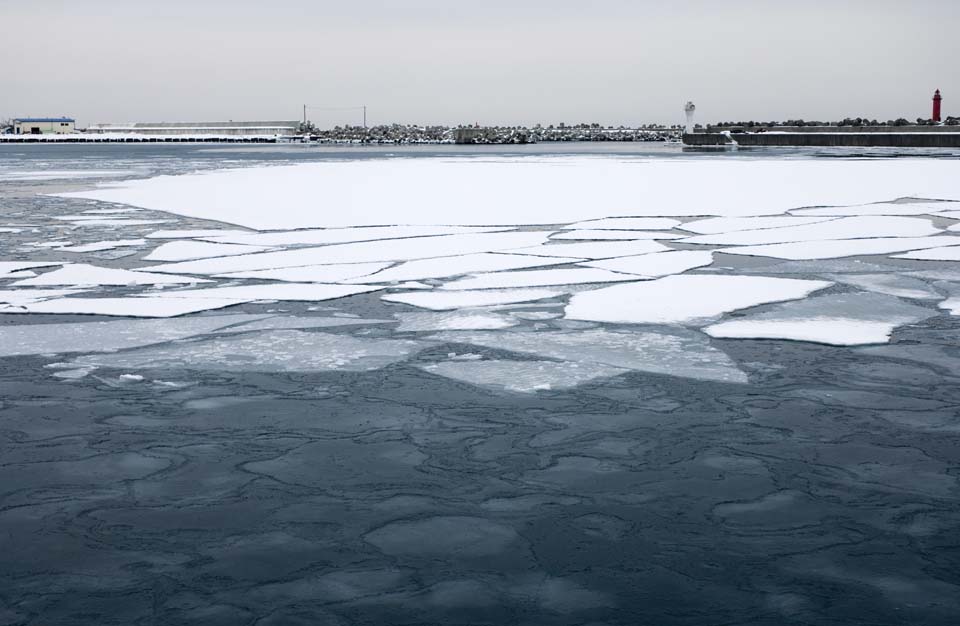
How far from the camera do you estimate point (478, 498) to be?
93.8 inches

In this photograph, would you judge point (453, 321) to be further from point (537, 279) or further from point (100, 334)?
point (100, 334)

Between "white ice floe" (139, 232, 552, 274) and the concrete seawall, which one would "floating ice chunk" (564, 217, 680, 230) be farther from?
the concrete seawall

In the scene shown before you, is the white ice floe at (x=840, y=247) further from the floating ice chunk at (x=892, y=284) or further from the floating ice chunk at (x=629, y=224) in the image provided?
the floating ice chunk at (x=629, y=224)

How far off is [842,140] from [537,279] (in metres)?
41.5

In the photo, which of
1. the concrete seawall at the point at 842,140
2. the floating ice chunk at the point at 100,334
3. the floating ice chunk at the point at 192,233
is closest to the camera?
the floating ice chunk at the point at 100,334

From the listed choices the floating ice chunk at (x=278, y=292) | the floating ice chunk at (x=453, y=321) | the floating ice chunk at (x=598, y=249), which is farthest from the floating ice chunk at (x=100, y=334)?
the floating ice chunk at (x=598, y=249)

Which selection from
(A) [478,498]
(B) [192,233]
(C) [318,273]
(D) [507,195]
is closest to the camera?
(A) [478,498]

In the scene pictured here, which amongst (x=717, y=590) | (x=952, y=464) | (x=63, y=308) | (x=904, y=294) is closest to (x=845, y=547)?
(x=717, y=590)

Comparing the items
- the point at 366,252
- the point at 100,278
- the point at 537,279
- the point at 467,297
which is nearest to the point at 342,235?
the point at 366,252

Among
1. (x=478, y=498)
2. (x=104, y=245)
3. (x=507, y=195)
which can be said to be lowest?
(x=478, y=498)

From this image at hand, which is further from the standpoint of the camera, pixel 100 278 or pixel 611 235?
pixel 611 235

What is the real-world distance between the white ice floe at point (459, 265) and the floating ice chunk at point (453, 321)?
42.0 inches

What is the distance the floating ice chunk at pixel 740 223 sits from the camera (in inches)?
315

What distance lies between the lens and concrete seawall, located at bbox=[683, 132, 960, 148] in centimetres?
3794
